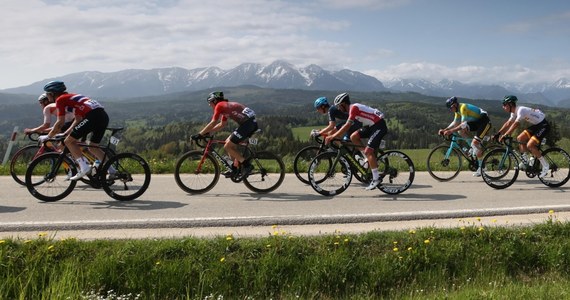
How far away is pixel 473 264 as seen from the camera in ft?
19.5

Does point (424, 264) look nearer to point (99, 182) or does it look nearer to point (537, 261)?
point (537, 261)

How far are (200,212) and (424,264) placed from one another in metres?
3.96

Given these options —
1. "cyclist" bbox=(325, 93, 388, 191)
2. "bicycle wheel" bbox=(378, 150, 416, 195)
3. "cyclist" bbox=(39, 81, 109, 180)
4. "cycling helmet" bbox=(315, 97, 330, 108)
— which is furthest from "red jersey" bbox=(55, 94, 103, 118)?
"bicycle wheel" bbox=(378, 150, 416, 195)

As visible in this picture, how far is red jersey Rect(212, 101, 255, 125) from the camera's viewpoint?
9.63 m

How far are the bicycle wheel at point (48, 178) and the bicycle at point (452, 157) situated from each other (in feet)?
30.9

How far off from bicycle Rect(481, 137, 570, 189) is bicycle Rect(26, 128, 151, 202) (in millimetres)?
8238

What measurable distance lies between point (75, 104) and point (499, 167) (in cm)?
1004

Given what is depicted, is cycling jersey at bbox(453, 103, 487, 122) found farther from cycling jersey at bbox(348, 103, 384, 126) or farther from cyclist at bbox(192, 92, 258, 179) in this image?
cyclist at bbox(192, 92, 258, 179)

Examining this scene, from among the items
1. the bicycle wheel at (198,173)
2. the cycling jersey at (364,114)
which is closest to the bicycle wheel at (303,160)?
the cycling jersey at (364,114)

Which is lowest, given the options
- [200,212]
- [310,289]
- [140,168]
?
[310,289]

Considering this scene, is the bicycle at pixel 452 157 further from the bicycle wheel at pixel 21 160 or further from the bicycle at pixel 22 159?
the bicycle wheel at pixel 21 160

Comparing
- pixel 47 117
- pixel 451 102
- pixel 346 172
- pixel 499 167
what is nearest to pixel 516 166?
pixel 499 167

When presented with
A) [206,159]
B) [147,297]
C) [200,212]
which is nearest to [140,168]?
[206,159]

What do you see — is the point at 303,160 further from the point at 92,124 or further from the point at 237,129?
the point at 92,124
